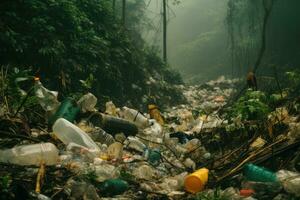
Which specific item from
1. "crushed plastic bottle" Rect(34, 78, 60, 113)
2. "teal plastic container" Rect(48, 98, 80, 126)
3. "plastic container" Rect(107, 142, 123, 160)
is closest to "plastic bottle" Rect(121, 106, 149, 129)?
"teal plastic container" Rect(48, 98, 80, 126)

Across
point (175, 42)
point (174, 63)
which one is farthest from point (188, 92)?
point (175, 42)

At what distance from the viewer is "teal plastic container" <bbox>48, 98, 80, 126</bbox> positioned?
4.13 meters

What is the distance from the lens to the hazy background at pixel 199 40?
92.2 feet

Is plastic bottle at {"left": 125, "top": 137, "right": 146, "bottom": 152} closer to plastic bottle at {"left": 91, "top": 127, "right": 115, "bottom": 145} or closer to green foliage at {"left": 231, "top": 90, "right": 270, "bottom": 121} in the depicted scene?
plastic bottle at {"left": 91, "top": 127, "right": 115, "bottom": 145}

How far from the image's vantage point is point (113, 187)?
2.76 metres

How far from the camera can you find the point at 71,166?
117 inches

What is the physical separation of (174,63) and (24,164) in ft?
97.9

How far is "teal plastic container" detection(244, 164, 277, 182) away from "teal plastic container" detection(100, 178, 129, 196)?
886 mm

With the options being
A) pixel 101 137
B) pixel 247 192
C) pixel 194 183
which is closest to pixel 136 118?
pixel 101 137

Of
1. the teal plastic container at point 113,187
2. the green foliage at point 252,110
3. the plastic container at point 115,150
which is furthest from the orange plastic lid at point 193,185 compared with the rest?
the green foliage at point 252,110

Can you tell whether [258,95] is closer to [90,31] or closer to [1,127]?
[1,127]

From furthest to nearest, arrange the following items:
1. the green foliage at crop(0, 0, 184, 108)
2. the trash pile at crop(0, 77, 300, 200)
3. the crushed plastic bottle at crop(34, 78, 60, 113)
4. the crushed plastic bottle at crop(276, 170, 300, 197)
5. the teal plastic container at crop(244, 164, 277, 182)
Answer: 1. the green foliage at crop(0, 0, 184, 108)
2. the crushed plastic bottle at crop(34, 78, 60, 113)
3. the teal plastic container at crop(244, 164, 277, 182)
4. the trash pile at crop(0, 77, 300, 200)
5. the crushed plastic bottle at crop(276, 170, 300, 197)

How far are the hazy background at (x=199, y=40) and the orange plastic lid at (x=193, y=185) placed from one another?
1994cm

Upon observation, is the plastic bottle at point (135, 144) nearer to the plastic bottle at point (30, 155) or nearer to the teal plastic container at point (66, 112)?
the teal plastic container at point (66, 112)
